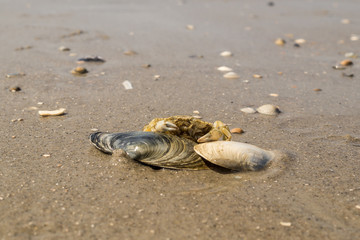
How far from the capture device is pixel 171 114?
4.20 m

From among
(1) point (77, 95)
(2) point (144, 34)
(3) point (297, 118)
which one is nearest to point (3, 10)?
(2) point (144, 34)

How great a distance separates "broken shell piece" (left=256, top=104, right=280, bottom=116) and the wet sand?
0.09 m

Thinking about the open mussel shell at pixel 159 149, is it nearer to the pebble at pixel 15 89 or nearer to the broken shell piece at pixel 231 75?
the pebble at pixel 15 89

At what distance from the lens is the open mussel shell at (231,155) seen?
2.96 meters

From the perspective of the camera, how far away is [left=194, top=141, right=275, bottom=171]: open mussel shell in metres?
2.96

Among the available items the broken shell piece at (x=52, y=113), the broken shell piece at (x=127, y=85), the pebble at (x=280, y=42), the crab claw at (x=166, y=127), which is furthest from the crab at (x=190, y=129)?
the pebble at (x=280, y=42)

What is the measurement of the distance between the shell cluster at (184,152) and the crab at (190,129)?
41 mm

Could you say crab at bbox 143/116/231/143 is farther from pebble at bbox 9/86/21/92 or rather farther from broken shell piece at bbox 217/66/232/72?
broken shell piece at bbox 217/66/232/72

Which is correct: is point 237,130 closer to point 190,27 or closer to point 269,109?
point 269,109

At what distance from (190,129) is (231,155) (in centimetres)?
38

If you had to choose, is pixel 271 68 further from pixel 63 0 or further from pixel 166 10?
pixel 63 0

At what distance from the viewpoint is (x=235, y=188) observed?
9.25 ft

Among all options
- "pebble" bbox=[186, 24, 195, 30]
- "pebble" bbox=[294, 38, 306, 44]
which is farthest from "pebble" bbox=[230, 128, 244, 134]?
"pebble" bbox=[186, 24, 195, 30]

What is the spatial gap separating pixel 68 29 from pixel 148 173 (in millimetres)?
4847
